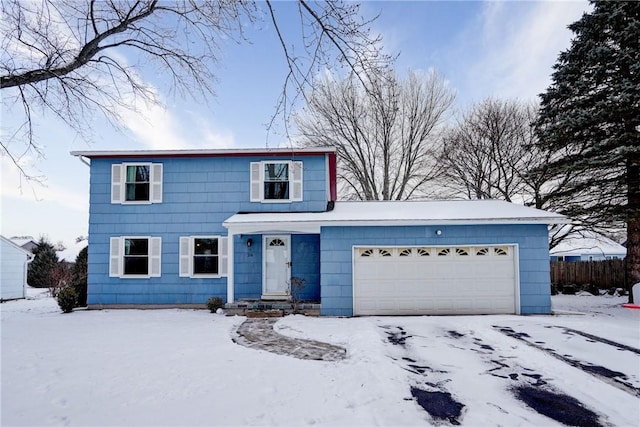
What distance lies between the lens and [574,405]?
3914 millimetres

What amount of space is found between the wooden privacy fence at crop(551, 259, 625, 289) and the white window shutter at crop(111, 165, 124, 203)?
17710 mm

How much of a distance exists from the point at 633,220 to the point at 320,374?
A: 11276mm

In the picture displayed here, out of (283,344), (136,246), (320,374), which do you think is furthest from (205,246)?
(320,374)

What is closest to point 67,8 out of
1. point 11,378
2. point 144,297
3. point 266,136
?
point 266,136

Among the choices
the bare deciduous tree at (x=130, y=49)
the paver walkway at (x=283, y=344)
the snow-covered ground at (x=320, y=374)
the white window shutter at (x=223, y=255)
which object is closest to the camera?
the snow-covered ground at (x=320, y=374)

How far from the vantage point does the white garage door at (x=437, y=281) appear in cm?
941

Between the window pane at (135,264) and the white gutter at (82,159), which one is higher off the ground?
the white gutter at (82,159)

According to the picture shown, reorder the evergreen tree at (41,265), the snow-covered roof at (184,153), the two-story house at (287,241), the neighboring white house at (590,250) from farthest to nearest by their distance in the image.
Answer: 1. the neighboring white house at (590,250)
2. the evergreen tree at (41,265)
3. the snow-covered roof at (184,153)
4. the two-story house at (287,241)

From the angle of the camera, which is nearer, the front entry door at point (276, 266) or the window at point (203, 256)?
the front entry door at point (276, 266)

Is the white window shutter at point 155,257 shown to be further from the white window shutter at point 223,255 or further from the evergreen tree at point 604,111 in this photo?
the evergreen tree at point 604,111

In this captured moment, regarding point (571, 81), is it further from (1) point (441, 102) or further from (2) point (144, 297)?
(2) point (144, 297)

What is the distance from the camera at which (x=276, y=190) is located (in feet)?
37.1

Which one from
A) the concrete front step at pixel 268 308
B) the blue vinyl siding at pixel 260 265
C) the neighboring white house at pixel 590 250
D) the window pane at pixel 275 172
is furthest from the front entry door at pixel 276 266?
the neighboring white house at pixel 590 250

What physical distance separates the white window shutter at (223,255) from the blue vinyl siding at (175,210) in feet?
0.91
